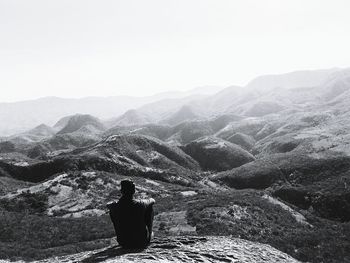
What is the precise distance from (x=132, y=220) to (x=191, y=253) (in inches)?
93.8

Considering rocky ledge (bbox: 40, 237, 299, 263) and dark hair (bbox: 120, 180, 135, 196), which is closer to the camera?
rocky ledge (bbox: 40, 237, 299, 263)

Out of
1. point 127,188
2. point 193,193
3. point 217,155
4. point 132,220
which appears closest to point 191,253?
point 132,220

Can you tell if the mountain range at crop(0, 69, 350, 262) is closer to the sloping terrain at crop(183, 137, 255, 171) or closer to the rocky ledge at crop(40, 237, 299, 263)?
the sloping terrain at crop(183, 137, 255, 171)

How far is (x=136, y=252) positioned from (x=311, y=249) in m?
16.8

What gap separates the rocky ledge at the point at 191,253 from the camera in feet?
38.8

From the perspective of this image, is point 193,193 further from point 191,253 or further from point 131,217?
point 131,217

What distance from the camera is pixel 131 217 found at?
1221 cm

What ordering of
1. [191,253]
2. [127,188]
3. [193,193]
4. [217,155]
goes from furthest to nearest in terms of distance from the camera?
[217,155] → [193,193] → [191,253] → [127,188]

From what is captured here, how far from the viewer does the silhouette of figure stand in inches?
480

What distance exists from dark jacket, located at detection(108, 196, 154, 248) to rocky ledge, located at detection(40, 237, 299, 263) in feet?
1.16

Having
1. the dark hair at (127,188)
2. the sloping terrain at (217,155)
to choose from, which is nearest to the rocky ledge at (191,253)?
the dark hair at (127,188)

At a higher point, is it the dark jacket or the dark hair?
the dark hair

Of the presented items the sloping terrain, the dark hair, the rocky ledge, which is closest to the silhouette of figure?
the dark hair

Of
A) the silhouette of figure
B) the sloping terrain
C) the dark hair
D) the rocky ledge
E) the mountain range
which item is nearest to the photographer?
the rocky ledge
